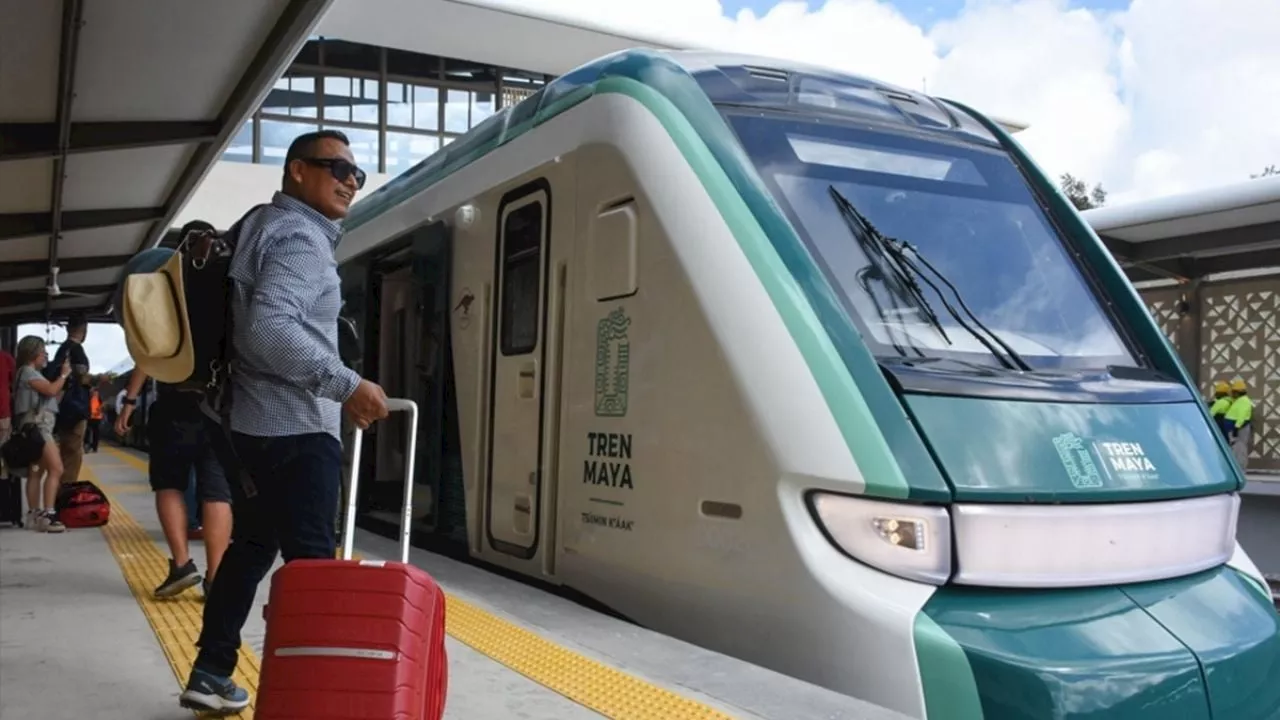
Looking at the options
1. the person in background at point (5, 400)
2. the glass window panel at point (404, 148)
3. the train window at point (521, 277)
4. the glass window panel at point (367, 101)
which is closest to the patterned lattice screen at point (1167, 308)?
the train window at point (521, 277)

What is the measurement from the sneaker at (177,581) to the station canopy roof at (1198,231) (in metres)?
6.85

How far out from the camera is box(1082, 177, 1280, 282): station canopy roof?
756 cm

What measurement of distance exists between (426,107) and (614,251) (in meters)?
19.7

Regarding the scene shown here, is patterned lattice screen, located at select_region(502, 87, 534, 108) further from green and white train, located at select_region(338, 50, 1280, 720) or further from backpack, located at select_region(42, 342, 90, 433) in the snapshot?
green and white train, located at select_region(338, 50, 1280, 720)

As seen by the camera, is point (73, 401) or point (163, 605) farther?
point (73, 401)

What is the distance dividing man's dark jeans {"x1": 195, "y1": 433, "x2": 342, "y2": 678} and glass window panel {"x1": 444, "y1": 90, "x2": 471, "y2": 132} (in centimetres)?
2069

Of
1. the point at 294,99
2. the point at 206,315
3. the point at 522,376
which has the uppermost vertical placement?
the point at 294,99

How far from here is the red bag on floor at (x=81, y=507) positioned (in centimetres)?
723

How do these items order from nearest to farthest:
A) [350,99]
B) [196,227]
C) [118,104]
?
[196,227] → [118,104] → [350,99]

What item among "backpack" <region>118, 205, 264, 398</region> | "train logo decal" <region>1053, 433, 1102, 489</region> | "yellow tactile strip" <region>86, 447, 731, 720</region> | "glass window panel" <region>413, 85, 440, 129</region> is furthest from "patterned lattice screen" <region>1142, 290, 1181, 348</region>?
"glass window panel" <region>413, 85, 440, 129</region>

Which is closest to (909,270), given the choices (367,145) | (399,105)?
(367,145)

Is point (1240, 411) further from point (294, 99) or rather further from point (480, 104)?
point (480, 104)

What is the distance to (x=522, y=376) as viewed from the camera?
489 cm

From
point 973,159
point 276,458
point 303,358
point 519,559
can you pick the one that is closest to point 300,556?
point 276,458
